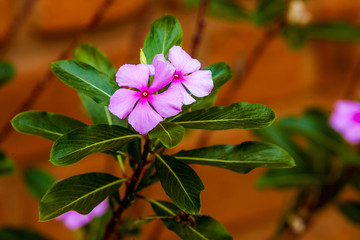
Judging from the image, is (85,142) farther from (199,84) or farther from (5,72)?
(5,72)

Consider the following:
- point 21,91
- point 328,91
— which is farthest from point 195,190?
point 328,91

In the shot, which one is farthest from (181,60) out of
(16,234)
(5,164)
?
(16,234)

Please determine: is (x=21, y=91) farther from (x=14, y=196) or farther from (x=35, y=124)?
(x=35, y=124)

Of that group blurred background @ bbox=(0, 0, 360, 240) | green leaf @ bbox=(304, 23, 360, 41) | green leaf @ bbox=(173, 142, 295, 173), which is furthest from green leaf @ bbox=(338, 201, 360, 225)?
green leaf @ bbox=(173, 142, 295, 173)

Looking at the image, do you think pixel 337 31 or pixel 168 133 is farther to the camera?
pixel 337 31

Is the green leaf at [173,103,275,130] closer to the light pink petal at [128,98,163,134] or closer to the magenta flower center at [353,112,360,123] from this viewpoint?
the light pink petal at [128,98,163,134]

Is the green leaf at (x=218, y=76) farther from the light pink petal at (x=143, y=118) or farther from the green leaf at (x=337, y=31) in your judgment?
the green leaf at (x=337, y=31)
